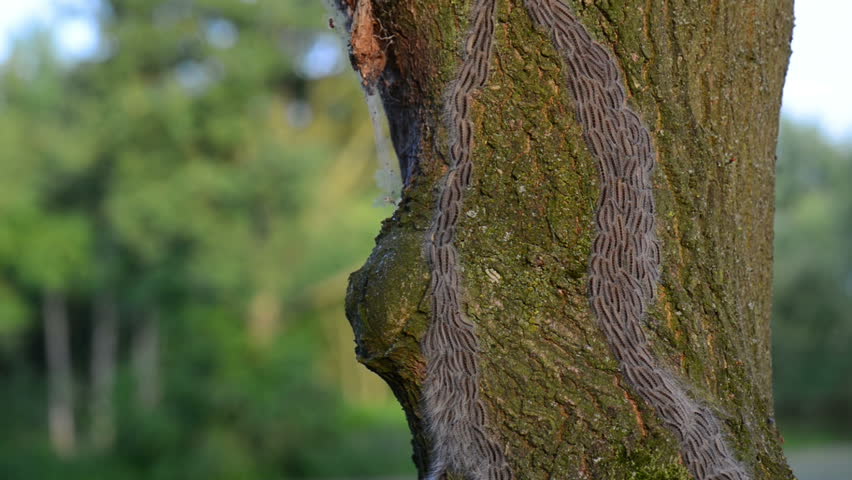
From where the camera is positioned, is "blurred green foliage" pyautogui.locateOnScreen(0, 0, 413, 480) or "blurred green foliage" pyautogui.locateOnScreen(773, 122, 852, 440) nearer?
"blurred green foliage" pyautogui.locateOnScreen(0, 0, 413, 480)

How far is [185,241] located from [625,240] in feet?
57.8

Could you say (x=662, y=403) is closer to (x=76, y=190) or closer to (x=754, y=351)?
(x=754, y=351)

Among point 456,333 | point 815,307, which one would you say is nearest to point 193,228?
point 815,307

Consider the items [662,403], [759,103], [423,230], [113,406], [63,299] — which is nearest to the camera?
[662,403]

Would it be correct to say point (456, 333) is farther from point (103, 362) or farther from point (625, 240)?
point (103, 362)

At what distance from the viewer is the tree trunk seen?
1.51 m

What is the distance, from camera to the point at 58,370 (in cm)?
2198

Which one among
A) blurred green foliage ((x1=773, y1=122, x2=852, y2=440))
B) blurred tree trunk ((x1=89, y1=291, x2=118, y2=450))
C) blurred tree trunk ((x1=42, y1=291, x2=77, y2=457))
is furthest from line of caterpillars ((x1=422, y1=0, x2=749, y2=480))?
blurred green foliage ((x1=773, y1=122, x2=852, y2=440))

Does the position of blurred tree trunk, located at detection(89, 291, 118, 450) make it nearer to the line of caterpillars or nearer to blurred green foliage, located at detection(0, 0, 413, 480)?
blurred green foliage, located at detection(0, 0, 413, 480)

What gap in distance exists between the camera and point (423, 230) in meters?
1.63

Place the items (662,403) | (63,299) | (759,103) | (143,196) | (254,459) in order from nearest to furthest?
1. (662,403)
2. (759,103)
3. (254,459)
4. (143,196)
5. (63,299)

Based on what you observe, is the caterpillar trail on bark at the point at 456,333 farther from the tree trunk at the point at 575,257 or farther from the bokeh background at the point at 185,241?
the bokeh background at the point at 185,241

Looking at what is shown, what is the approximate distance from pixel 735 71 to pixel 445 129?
1.81 ft

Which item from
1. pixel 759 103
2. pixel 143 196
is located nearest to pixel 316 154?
pixel 143 196
